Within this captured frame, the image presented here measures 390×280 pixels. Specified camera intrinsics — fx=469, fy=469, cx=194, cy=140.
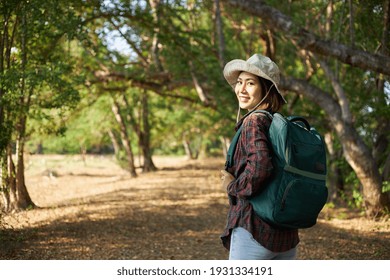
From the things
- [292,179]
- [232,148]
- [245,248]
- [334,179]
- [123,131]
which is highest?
[232,148]

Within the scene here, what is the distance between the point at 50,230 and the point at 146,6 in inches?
232

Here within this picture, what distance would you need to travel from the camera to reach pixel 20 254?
20.8 ft

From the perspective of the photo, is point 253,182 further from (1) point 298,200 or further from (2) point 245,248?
(2) point 245,248

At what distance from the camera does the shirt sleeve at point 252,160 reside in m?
2.24

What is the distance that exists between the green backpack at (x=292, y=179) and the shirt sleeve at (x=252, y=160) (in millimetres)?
53

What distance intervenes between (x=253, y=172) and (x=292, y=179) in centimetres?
20

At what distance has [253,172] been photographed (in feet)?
7.37

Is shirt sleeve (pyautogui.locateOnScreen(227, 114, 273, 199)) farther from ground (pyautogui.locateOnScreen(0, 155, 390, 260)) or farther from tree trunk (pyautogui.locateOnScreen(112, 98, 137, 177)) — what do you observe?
tree trunk (pyautogui.locateOnScreen(112, 98, 137, 177))

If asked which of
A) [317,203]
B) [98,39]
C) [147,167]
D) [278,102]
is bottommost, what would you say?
[147,167]

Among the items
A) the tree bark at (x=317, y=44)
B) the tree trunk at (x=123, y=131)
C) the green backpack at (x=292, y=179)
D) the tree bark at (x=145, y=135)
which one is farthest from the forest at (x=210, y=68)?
the tree bark at (x=145, y=135)

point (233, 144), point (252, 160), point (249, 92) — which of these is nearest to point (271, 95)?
point (249, 92)

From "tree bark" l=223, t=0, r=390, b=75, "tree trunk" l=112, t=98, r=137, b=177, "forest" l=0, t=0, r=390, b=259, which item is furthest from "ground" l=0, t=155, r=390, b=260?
"tree trunk" l=112, t=98, r=137, b=177
